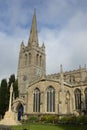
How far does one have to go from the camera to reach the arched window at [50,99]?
159 ft

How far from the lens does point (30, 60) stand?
260 ft

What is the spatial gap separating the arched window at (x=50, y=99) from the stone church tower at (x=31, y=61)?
82.6 ft

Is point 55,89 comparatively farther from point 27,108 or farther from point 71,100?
point 27,108

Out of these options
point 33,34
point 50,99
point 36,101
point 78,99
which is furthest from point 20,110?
point 33,34

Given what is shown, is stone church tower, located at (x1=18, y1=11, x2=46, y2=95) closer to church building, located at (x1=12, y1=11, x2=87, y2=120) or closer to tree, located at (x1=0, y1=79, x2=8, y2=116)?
tree, located at (x1=0, y1=79, x2=8, y2=116)

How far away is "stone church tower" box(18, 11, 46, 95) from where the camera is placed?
3027 inches

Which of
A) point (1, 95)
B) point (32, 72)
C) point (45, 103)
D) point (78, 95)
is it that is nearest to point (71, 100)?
point (78, 95)

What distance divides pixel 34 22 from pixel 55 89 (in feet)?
145

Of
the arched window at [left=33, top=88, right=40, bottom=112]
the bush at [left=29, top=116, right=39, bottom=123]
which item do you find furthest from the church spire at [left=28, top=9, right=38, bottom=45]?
the bush at [left=29, top=116, right=39, bottom=123]

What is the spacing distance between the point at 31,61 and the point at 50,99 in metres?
30.9

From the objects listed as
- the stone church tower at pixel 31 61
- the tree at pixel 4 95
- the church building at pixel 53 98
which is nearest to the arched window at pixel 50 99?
the church building at pixel 53 98

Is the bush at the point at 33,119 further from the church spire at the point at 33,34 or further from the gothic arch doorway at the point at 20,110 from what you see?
the church spire at the point at 33,34

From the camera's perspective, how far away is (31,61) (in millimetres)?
78250

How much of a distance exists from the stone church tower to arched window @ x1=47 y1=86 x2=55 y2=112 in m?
25.2
